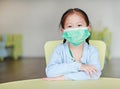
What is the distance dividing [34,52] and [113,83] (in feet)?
22.9

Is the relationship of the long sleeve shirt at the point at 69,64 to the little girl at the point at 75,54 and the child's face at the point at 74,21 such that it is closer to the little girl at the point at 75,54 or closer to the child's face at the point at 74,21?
the little girl at the point at 75,54

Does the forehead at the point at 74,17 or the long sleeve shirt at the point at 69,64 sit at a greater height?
the forehead at the point at 74,17

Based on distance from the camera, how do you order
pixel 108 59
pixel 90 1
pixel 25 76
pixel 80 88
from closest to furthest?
1. pixel 80 88
2. pixel 25 76
3. pixel 108 59
4. pixel 90 1

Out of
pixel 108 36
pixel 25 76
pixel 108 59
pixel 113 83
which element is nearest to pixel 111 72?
pixel 25 76

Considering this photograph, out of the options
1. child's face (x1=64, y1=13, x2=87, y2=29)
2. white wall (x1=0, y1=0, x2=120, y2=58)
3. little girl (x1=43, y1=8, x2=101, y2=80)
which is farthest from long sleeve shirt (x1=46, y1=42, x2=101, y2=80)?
white wall (x1=0, y1=0, x2=120, y2=58)

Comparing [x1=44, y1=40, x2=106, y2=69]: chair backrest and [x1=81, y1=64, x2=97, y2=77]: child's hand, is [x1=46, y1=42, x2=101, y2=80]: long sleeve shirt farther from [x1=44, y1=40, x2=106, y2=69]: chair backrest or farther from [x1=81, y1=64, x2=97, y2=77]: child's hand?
[x1=44, y1=40, x2=106, y2=69]: chair backrest

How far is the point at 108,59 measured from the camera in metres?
7.29

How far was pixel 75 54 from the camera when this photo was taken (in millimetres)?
1619

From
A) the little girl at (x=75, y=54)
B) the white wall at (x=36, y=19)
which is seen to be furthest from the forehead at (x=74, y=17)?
the white wall at (x=36, y=19)

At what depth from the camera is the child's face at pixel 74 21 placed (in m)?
1.61

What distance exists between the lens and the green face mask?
156 cm

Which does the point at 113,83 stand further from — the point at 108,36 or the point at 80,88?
the point at 108,36

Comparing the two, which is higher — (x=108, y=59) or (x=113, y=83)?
(x=113, y=83)

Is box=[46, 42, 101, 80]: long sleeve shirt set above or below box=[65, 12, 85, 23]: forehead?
below
